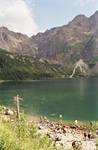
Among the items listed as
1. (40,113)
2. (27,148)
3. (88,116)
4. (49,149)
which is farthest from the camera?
(40,113)

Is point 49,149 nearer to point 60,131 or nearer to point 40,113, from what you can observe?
point 60,131

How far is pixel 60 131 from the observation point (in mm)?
56219

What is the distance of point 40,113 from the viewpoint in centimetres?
9688

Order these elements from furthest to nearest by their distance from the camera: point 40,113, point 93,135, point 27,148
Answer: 1. point 40,113
2. point 93,135
3. point 27,148

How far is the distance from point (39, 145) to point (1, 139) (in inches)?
111

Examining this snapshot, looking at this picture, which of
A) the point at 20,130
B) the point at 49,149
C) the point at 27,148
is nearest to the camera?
the point at 27,148

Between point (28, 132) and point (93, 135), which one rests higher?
point (28, 132)

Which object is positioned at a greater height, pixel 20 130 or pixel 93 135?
pixel 20 130

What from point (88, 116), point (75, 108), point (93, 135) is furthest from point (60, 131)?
point (75, 108)

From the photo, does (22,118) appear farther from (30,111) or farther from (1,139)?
(30,111)

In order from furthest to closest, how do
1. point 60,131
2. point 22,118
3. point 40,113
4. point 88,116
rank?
point 40,113
point 88,116
point 60,131
point 22,118

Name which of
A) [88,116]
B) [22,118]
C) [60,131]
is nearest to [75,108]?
[88,116]

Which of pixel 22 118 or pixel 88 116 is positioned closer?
pixel 22 118

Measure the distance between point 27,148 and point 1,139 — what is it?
1123mm
